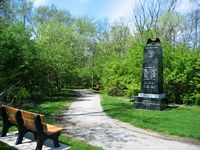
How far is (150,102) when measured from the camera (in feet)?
48.1

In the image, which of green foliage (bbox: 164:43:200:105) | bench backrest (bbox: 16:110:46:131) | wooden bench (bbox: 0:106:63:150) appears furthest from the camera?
green foliage (bbox: 164:43:200:105)

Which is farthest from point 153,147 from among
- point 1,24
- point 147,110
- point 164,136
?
point 1,24

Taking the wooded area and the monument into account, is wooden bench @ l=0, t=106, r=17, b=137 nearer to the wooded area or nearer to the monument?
Answer: the wooded area

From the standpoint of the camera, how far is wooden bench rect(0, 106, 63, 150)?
6.57 m

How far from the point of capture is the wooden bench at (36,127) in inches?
259

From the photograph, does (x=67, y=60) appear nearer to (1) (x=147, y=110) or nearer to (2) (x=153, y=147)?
(1) (x=147, y=110)

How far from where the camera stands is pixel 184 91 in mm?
18172

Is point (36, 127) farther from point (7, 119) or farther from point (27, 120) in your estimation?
point (7, 119)

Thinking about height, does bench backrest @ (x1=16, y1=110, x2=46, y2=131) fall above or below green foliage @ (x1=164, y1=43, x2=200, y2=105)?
below

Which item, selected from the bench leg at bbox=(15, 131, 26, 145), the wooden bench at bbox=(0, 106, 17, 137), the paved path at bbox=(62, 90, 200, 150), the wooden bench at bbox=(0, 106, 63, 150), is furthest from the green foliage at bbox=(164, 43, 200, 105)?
the bench leg at bbox=(15, 131, 26, 145)

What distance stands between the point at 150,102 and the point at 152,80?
1208mm

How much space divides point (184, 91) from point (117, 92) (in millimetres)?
7987

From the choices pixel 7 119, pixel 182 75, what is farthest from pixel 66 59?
pixel 7 119

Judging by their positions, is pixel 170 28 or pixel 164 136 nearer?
pixel 164 136
